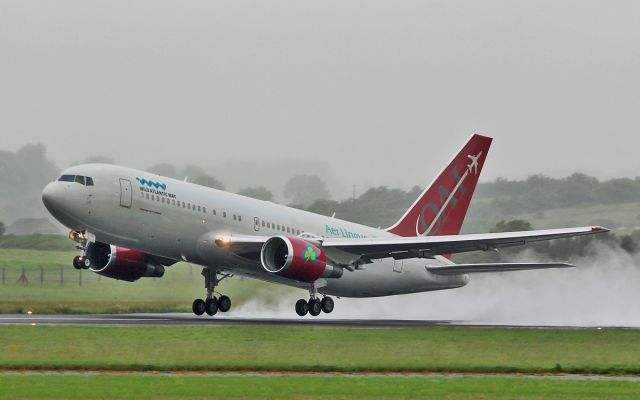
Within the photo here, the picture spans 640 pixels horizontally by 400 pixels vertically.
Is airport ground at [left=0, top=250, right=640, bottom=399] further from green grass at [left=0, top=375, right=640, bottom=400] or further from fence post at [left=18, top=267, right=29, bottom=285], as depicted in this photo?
fence post at [left=18, top=267, right=29, bottom=285]

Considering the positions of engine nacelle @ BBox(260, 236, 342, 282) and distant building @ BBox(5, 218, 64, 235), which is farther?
distant building @ BBox(5, 218, 64, 235)

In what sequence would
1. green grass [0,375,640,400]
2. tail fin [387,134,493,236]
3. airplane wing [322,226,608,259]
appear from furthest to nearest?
tail fin [387,134,493,236] < airplane wing [322,226,608,259] < green grass [0,375,640,400]

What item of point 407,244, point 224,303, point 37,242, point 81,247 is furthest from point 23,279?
point 407,244

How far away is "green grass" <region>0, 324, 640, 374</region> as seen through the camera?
24203 mm

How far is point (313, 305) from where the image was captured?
44.0 meters

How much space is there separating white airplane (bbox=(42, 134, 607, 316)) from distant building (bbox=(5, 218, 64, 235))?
114 feet

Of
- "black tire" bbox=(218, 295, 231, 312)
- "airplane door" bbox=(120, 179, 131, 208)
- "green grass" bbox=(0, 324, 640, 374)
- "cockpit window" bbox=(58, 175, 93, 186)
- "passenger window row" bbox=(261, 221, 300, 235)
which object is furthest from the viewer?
"black tire" bbox=(218, 295, 231, 312)

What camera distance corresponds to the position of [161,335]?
103 feet

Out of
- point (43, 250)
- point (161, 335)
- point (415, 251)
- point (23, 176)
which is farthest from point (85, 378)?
point (23, 176)

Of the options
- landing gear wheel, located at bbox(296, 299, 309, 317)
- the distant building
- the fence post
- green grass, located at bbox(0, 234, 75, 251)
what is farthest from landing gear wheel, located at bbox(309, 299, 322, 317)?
the distant building

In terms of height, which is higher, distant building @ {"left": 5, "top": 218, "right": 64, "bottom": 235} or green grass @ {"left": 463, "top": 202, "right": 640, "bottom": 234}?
distant building @ {"left": 5, "top": 218, "right": 64, "bottom": 235}

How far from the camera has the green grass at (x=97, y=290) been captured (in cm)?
5041

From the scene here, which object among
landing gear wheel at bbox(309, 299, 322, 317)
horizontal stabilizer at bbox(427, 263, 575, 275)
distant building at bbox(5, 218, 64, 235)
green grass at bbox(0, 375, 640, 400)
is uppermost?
distant building at bbox(5, 218, 64, 235)

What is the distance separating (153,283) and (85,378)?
3366cm
